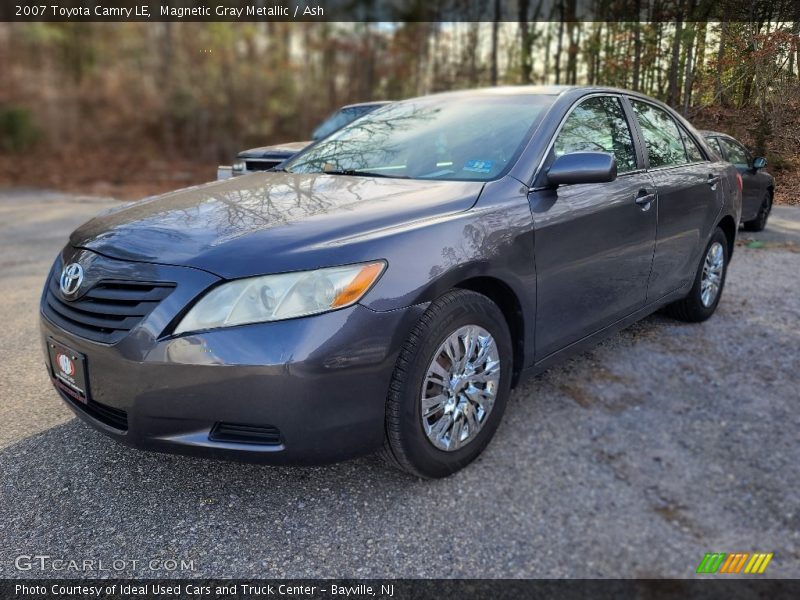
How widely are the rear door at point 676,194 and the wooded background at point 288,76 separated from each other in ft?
1.29

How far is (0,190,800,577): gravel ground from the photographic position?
2117 mm

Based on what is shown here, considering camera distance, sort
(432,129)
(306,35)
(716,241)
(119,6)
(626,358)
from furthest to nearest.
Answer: (306,35), (119,6), (716,241), (626,358), (432,129)

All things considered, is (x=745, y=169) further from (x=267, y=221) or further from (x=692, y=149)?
(x=267, y=221)

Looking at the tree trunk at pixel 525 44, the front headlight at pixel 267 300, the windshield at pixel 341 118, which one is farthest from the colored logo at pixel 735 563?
the windshield at pixel 341 118

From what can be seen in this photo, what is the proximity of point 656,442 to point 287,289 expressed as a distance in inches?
68.7

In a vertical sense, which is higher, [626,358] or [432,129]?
[432,129]

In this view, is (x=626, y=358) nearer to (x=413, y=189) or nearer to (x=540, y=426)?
(x=540, y=426)

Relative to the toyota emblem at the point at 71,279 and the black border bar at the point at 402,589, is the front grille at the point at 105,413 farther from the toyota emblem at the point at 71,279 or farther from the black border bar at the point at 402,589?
the black border bar at the point at 402,589

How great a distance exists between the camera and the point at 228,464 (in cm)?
271

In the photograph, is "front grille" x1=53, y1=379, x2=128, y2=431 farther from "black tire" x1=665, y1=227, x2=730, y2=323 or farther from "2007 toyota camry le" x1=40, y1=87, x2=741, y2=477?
"black tire" x1=665, y1=227, x2=730, y2=323

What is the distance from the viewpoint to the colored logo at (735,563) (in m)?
2.02

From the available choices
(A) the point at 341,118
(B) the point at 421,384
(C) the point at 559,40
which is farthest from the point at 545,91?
(A) the point at 341,118

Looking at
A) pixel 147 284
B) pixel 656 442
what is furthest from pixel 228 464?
pixel 656 442

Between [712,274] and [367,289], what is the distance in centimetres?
318
